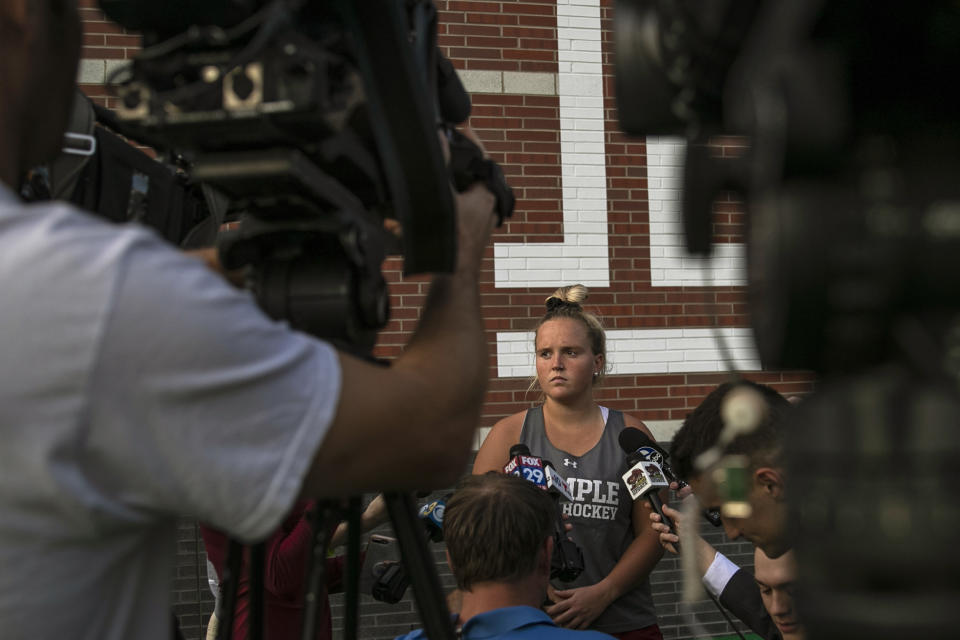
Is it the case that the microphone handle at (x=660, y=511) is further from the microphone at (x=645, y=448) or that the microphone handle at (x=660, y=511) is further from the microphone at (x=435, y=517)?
the microphone at (x=435, y=517)

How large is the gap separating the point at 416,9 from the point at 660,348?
4.83 meters

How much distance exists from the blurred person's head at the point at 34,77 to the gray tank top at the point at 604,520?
2.59 metres

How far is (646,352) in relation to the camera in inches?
233

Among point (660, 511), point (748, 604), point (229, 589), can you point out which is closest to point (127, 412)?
point (229, 589)

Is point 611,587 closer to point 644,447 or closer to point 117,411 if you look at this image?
point 644,447

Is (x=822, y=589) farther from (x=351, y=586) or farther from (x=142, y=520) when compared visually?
(x=351, y=586)

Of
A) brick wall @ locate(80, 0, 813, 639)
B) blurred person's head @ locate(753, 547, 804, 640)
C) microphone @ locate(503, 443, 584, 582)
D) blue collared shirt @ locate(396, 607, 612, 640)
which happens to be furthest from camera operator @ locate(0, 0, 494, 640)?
brick wall @ locate(80, 0, 813, 639)

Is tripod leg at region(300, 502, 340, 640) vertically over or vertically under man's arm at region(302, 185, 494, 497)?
under

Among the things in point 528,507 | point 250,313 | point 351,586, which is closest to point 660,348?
point 528,507

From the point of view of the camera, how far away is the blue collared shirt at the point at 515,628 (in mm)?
1984

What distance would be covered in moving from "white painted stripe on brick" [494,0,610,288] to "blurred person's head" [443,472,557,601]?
346 cm

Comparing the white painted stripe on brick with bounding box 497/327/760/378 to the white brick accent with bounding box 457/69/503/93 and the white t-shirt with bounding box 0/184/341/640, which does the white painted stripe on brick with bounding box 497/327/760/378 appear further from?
the white t-shirt with bounding box 0/184/341/640

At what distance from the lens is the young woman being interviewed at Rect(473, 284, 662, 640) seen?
3158 millimetres

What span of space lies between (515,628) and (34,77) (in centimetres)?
153
